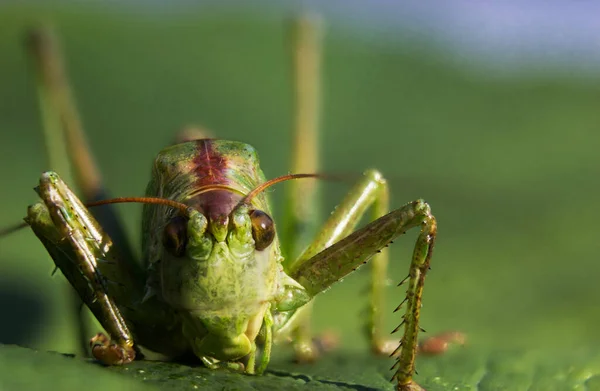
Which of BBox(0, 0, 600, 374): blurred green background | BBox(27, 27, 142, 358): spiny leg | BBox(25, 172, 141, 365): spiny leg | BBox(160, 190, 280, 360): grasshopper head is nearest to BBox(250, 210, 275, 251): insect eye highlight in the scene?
BBox(160, 190, 280, 360): grasshopper head

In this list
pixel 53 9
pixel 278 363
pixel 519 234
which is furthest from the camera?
pixel 53 9

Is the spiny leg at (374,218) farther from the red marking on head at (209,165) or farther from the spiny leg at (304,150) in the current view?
the red marking on head at (209,165)

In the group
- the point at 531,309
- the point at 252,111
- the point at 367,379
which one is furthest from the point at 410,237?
the point at 367,379

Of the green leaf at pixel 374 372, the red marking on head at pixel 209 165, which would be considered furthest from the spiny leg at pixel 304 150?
the red marking on head at pixel 209 165

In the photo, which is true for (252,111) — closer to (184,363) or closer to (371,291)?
(371,291)

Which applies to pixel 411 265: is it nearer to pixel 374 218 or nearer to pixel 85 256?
pixel 374 218

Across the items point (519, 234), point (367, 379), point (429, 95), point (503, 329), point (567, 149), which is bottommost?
point (367, 379)

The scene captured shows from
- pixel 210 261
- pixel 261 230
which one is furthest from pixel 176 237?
pixel 261 230
